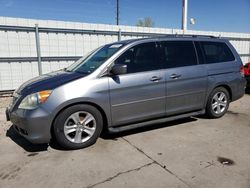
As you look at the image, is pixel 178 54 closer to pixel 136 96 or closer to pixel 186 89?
pixel 186 89

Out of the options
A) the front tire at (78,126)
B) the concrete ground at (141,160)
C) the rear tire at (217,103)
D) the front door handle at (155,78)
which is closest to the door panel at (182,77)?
the front door handle at (155,78)

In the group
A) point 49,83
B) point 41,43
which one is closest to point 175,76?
point 49,83

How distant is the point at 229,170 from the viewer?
2.97m

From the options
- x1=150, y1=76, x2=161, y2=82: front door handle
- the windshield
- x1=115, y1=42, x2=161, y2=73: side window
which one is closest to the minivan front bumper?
the windshield

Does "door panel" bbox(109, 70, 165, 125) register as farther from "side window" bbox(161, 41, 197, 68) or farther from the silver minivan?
"side window" bbox(161, 41, 197, 68)

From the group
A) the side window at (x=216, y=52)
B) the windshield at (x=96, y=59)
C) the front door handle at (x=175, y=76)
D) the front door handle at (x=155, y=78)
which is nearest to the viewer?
the windshield at (x=96, y=59)

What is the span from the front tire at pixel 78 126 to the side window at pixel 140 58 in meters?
0.97

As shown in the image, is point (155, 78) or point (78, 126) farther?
point (155, 78)

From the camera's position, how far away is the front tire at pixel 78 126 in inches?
138

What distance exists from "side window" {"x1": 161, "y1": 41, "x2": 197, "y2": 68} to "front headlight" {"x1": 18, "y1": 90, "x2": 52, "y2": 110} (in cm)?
217

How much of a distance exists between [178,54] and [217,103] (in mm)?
1527

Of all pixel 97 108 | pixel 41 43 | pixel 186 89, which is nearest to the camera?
pixel 97 108

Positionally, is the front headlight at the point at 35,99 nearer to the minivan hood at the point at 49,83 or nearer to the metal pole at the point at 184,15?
the minivan hood at the point at 49,83

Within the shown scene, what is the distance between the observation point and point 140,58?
4.10m
